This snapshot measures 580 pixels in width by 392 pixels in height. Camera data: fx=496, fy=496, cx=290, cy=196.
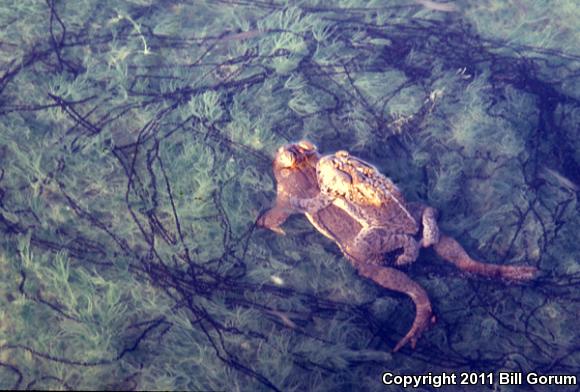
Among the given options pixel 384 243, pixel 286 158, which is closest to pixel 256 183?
pixel 286 158

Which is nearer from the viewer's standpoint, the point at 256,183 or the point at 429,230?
the point at 429,230

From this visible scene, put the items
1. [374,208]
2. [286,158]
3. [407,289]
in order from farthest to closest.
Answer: [286,158] → [374,208] → [407,289]

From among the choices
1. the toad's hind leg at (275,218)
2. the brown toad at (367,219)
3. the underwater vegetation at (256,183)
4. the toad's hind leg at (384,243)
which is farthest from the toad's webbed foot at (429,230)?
the toad's hind leg at (275,218)

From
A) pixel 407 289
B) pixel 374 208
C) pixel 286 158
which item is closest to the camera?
pixel 407 289

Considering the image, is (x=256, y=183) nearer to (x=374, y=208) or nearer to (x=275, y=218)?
(x=275, y=218)

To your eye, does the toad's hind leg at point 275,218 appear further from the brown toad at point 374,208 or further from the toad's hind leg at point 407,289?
the toad's hind leg at point 407,289

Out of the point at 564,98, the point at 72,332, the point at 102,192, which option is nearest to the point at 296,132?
the point at 102,192
